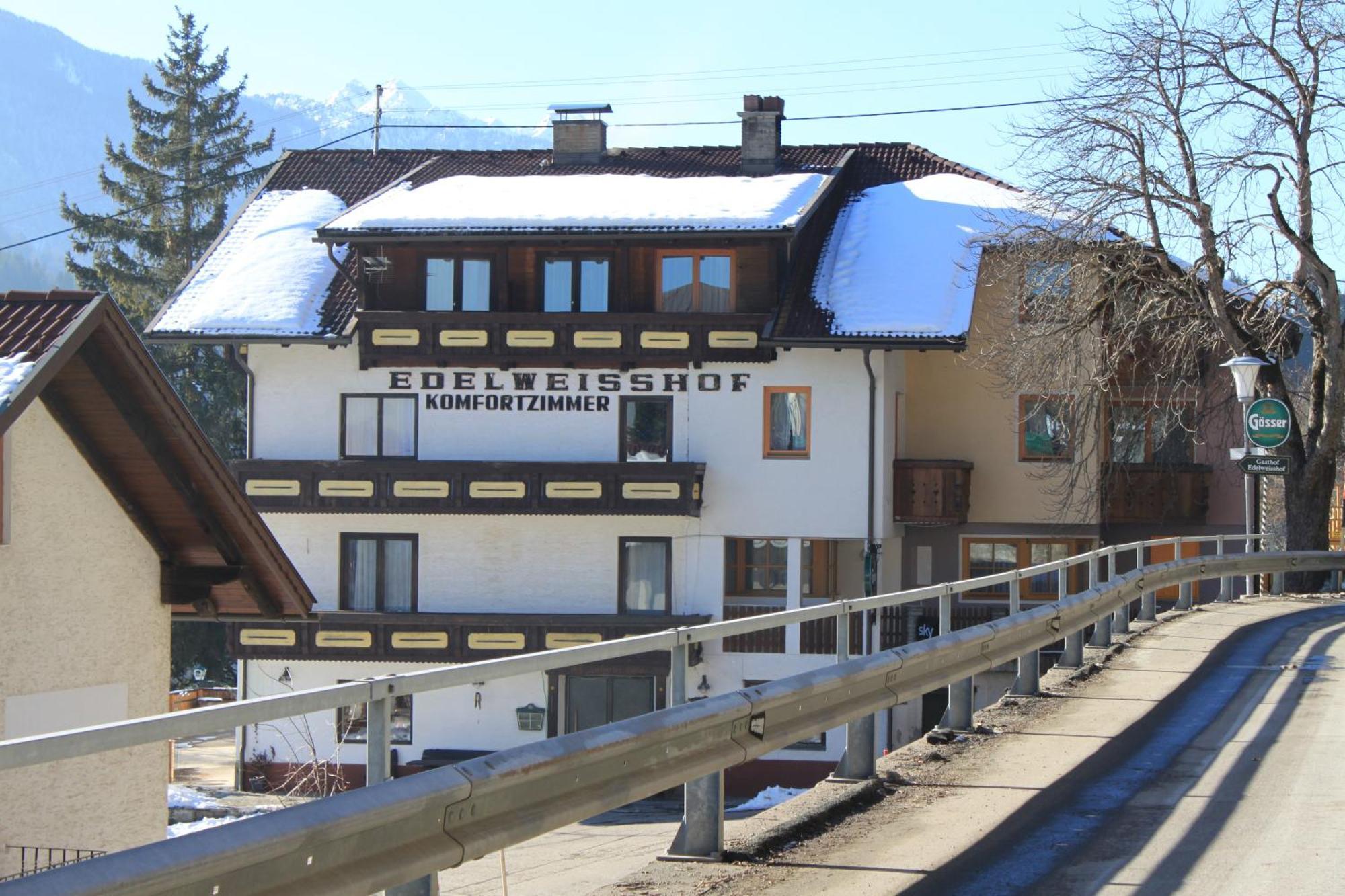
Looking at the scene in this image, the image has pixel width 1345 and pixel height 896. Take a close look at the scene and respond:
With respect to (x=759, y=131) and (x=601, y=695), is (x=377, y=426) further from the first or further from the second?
(x=759, y=131)

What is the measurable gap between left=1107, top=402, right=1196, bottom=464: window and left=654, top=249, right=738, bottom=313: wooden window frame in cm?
863

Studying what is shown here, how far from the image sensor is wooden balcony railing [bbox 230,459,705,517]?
3566cm

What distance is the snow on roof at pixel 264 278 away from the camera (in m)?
37.0

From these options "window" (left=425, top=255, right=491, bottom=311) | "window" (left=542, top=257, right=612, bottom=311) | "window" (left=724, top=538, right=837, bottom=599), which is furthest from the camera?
"window" (left=724, top=538, right=837, bottom=599)

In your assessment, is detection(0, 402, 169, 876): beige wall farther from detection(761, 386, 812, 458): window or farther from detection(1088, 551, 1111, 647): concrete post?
detection(761, 386, 812, 458): window

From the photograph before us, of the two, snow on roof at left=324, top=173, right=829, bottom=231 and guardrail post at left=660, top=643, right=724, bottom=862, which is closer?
guardrail post at left=660, top=643, right=724, bottom=862

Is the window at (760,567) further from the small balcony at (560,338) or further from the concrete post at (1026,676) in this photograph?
the concrete post at (1026,676)

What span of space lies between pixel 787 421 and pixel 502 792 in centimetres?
3093

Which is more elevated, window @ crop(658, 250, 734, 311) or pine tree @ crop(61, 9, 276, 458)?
pine tree @ crop(61, 9, 276, 458)

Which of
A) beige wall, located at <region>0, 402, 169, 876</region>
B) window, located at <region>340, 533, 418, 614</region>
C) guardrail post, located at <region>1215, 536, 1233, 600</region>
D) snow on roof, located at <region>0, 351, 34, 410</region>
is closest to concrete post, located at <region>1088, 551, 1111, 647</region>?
guardrail post, located at <region>1215, 536, 1233, 600</region>

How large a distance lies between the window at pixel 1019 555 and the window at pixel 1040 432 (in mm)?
1933

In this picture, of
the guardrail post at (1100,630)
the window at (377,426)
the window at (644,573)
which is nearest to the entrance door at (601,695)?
the window at (644,573)

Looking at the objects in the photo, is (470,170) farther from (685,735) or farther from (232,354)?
(685,735)

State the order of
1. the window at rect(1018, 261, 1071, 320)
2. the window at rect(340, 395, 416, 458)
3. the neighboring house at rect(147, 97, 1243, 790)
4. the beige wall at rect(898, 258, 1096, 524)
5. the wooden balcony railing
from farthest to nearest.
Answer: the beige wall at rect(898, 258, 1096, 524)
the window at rect(340, 395, 416, 458)
the neighboring house at rect(147, 97, 1243, 790)
the wooden balcony railing
the window at rect(1018, 261, 1071, 320)
